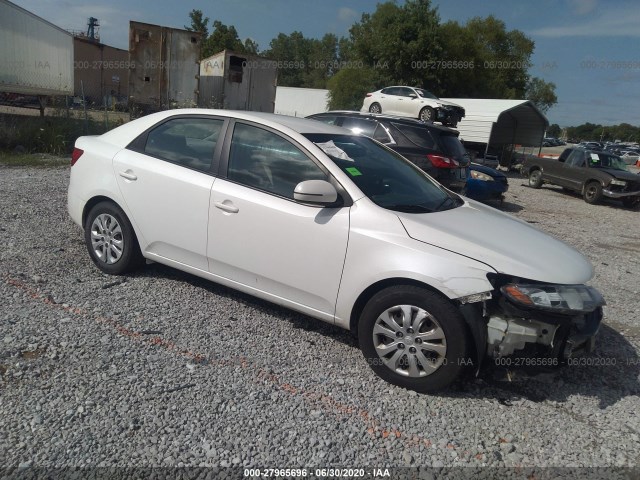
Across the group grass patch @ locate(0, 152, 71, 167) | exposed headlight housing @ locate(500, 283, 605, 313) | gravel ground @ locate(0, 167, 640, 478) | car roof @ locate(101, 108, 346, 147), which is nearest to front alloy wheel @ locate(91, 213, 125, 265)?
gravel ground @ locate(0, 167, 640, 478)

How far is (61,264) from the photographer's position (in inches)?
194

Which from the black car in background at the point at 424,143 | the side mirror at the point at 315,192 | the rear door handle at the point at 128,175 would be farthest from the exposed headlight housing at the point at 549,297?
the black car in background at the point at 424,143

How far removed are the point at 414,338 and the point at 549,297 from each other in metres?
0.87

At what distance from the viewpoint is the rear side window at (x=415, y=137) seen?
9.04 m

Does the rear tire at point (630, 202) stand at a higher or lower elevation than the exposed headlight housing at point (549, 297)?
lower

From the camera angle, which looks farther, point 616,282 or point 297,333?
point 616,282

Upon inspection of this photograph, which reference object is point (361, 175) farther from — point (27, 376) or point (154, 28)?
point (154, 28)

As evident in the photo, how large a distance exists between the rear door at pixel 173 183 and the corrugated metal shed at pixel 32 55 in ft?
36.4

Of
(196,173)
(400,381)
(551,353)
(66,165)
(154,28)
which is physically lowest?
(66,165)

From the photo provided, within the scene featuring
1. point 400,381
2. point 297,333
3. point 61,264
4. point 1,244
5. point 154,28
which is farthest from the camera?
point 154,28

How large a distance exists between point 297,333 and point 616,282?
4.74m

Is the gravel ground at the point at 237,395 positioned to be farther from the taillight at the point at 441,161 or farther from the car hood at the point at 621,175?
the car hood at the point at 621,175

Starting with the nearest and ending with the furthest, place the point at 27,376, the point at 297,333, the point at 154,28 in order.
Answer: the point at 27,376 → the point at 297,333 → the point at 154,28

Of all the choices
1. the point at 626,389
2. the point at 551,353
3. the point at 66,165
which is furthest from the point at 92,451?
the point at 66,165
